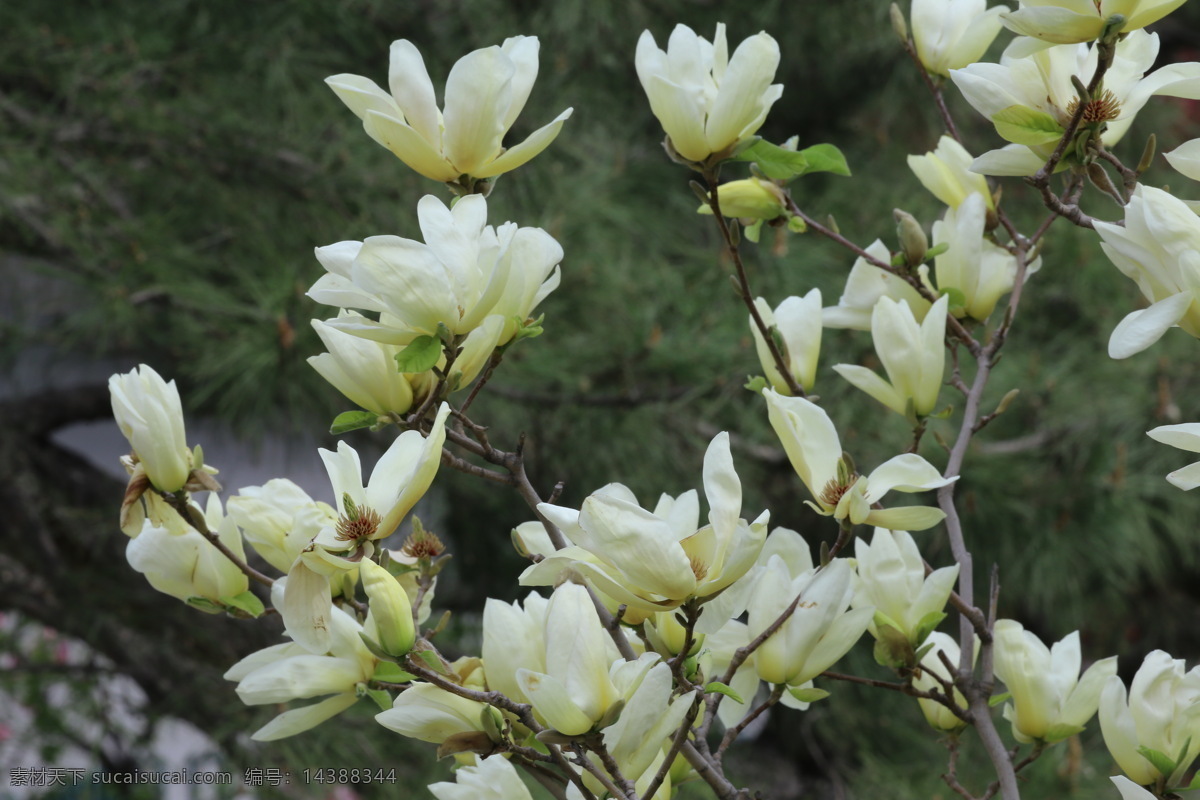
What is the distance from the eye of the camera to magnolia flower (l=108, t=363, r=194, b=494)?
1.07 feet

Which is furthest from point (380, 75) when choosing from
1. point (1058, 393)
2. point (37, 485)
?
point (1058, 393)

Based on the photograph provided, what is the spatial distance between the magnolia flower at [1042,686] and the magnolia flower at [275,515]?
23 cm

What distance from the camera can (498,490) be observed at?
1193 mm

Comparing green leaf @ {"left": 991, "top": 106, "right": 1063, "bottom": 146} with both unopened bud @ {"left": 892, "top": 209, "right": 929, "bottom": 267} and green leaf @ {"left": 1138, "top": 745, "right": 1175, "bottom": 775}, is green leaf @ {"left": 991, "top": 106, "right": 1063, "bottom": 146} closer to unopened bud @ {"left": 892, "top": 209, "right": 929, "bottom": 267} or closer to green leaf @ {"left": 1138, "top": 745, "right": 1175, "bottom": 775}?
unopened bud @ {"left": 892, "top": 209, "right": 929, "bottom": 267}

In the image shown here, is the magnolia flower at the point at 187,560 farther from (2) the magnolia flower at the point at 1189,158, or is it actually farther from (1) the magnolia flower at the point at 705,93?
(2) the magnolia flower at the point at 1189,158

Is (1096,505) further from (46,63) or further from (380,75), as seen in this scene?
(46,63)

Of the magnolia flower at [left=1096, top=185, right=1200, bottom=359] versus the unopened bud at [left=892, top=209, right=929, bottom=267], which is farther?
the unopened bud at [left=892, top=209, right=929, bottom=267]

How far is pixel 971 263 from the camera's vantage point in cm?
41

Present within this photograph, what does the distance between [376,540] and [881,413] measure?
85 centimetres

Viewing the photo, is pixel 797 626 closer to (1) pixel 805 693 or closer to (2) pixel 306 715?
(1) pixel 805 693

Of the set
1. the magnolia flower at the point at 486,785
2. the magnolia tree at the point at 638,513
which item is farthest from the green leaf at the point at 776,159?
the magnolia flower at the point at 486,785

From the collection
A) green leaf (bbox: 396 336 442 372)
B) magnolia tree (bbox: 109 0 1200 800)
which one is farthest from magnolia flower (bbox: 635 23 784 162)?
green leaf (bbox: 396 336 442 372)

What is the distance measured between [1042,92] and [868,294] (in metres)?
0.11

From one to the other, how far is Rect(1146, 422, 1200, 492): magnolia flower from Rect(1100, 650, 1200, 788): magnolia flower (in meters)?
0.07
